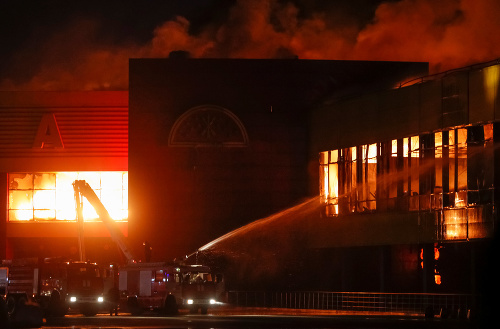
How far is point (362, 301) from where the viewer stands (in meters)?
44.8

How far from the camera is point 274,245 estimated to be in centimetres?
5600

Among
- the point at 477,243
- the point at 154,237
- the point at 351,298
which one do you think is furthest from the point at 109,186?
the point at 477,243

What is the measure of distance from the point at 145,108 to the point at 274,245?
11.2m

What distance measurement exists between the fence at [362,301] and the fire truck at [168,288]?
5.48 meters

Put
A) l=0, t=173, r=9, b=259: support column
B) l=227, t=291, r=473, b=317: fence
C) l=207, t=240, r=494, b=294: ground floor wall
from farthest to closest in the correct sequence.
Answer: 1. l=0, t=173, r=9, b=259: support column
2. l=207, t=240, r=494, b=294: ground floor wall
3. l=227, t=291, r=473, b=317: fence

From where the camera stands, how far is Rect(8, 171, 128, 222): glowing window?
67.7 meters

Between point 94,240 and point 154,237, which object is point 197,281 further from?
point 94,240

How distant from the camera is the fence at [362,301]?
3829 centimetres

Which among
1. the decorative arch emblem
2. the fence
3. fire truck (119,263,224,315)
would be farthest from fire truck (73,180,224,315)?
the decorative arch emblem

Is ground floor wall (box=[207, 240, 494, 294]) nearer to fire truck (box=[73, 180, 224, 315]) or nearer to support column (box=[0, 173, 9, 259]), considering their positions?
fire truck (box=[73, 180, 224, 315])

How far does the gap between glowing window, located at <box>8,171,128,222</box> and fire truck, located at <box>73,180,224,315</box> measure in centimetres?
2373

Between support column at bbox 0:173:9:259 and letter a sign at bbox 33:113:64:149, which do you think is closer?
letter a sign at bbox 33:113:64:149

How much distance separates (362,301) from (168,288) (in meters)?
8.97

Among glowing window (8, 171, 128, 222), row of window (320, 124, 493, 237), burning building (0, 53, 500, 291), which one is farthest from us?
glowing window (8, 171, 128, 222)
